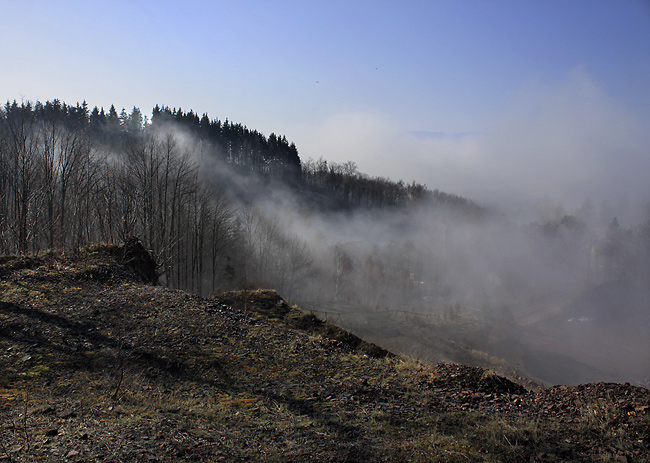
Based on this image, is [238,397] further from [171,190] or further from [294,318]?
[171,190]

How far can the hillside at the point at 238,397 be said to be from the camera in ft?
14.6

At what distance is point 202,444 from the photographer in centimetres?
453

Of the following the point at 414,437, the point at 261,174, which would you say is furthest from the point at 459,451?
the point at 261,174

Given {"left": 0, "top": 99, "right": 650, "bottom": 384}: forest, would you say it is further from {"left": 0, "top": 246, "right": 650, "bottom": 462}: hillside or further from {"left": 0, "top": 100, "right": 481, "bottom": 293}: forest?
{"left": 0, "top": 246, "right": 650, "bottom": 462}: hillside

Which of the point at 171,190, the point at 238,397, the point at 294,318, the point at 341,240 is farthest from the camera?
the point at 341,240

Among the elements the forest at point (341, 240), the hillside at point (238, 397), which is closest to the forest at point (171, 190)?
the forest at point (341, 240)

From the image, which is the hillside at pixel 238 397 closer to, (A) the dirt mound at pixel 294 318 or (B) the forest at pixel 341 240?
(A) the dirt mound at pixel 294 318

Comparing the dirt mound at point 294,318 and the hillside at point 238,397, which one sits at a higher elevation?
the hillside at point 238,397

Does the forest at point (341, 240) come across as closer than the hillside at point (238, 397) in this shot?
No

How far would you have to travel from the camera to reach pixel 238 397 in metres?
6.51

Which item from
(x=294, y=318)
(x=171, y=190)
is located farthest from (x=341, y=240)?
(x=294, y=318)

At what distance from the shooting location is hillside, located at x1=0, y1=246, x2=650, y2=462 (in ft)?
14.6

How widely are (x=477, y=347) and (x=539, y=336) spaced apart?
59.0ft

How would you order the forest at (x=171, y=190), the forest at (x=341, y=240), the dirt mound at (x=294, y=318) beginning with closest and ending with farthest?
the dirt mound at (x=294, y=318) < the forest at (x=171, y=190) < the forest at (x=341, y=240)
